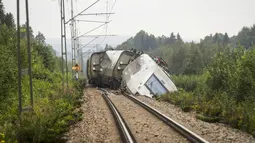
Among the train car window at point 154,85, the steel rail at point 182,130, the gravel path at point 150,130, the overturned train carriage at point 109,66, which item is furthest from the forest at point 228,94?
the overturned train carriage at point 109,66

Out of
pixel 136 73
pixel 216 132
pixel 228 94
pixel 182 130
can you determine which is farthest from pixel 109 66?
pixel 216 132

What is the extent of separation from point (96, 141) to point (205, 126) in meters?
3.53

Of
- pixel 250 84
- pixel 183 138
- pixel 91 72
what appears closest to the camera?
pixel 183 138

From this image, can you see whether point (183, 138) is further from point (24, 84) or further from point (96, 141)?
point (24, 84)

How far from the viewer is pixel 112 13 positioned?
22.6m

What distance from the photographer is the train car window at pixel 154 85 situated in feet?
73.4

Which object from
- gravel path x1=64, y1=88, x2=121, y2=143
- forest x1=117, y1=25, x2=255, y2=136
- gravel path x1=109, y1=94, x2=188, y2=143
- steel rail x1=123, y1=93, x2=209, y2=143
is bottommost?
gravel path x1=64, y1=88, x2=121, y2=143

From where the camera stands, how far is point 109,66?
28.8 metres

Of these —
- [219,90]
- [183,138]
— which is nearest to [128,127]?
[183,138]

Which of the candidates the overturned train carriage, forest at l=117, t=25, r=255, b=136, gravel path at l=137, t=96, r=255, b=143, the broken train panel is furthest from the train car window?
gravel path at l=137, t=96, r=255, b=143

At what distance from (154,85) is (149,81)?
0.50m

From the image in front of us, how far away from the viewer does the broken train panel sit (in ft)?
73.3

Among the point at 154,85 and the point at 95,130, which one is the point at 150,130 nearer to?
the point at 95,130

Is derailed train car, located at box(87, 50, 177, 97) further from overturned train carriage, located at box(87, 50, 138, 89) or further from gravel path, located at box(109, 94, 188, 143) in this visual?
gravel path, located at box(109, 94, 188, 143)
